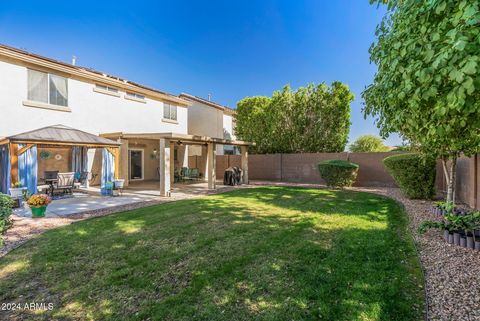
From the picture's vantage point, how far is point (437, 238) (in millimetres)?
4980

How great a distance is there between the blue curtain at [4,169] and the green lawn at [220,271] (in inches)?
190

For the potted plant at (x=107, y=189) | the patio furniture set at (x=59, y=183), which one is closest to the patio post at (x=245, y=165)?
the potted plant at (x=107, y=189)

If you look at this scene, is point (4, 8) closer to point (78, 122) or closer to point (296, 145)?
point (78, 122)

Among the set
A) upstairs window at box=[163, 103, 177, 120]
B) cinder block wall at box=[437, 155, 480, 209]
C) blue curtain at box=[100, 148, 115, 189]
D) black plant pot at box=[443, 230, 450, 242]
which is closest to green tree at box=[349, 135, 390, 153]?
cinder block wall at box=[437, 155, 480, 209]

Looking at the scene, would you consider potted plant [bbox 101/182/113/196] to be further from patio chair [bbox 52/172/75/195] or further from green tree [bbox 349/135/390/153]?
green tree [bbox 349/135/390/153]

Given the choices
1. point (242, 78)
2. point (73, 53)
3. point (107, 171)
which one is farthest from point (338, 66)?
point (73, 53)

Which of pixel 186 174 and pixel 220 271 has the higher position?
pixel 186 174

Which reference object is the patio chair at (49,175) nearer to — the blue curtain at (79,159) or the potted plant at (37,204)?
the blue curtain at (79,159)

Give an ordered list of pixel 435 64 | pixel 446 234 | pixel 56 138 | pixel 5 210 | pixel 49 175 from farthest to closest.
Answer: pixel 49 175 < pixel 56 138 < pixel 5 210 < pixel 446 234 < pixel 435 64

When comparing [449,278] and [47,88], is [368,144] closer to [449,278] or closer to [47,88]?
[449,278]

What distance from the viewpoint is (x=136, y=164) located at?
16672 mm

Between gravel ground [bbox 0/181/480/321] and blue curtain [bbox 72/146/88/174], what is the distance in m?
6.98

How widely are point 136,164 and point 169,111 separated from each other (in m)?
4.47

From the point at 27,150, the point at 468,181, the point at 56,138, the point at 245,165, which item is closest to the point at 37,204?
the point at 27,150
